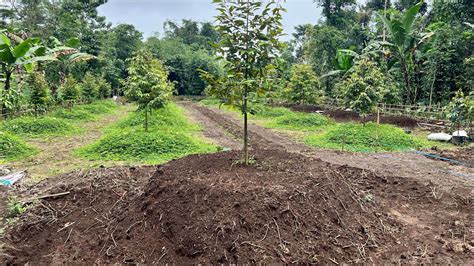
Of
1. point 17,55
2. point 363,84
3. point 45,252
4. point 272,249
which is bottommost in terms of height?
point 45,252

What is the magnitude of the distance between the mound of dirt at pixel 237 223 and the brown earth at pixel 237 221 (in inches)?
0.6

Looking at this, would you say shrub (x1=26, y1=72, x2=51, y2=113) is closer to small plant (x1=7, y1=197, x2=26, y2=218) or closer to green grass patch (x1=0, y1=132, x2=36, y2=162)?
green grass patch (x1=0, y1=132, x2=36, y2=162)

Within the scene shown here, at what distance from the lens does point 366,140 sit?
1274cm

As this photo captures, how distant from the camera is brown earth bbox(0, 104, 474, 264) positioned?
4.22m

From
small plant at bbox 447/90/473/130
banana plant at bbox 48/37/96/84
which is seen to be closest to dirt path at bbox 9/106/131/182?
banana plant at bbox 48/37/96/84

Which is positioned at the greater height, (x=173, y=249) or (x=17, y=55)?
(x=17, y=55)

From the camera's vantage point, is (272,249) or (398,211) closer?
(272,249)

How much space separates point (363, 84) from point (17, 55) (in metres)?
14.0

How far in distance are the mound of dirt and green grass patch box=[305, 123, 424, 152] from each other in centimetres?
602

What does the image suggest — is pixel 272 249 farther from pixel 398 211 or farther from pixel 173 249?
pixel 398 211

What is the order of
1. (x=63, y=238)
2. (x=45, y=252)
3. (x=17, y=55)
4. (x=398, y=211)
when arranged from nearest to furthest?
(x=45, y=252)
(x=63, y=238)
(x=398, y=211)
(x=17, y=55)

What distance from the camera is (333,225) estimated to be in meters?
4.71

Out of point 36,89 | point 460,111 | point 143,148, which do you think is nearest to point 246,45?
point 143,148

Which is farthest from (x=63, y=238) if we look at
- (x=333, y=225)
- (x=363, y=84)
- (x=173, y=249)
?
(x=363, y=84)
